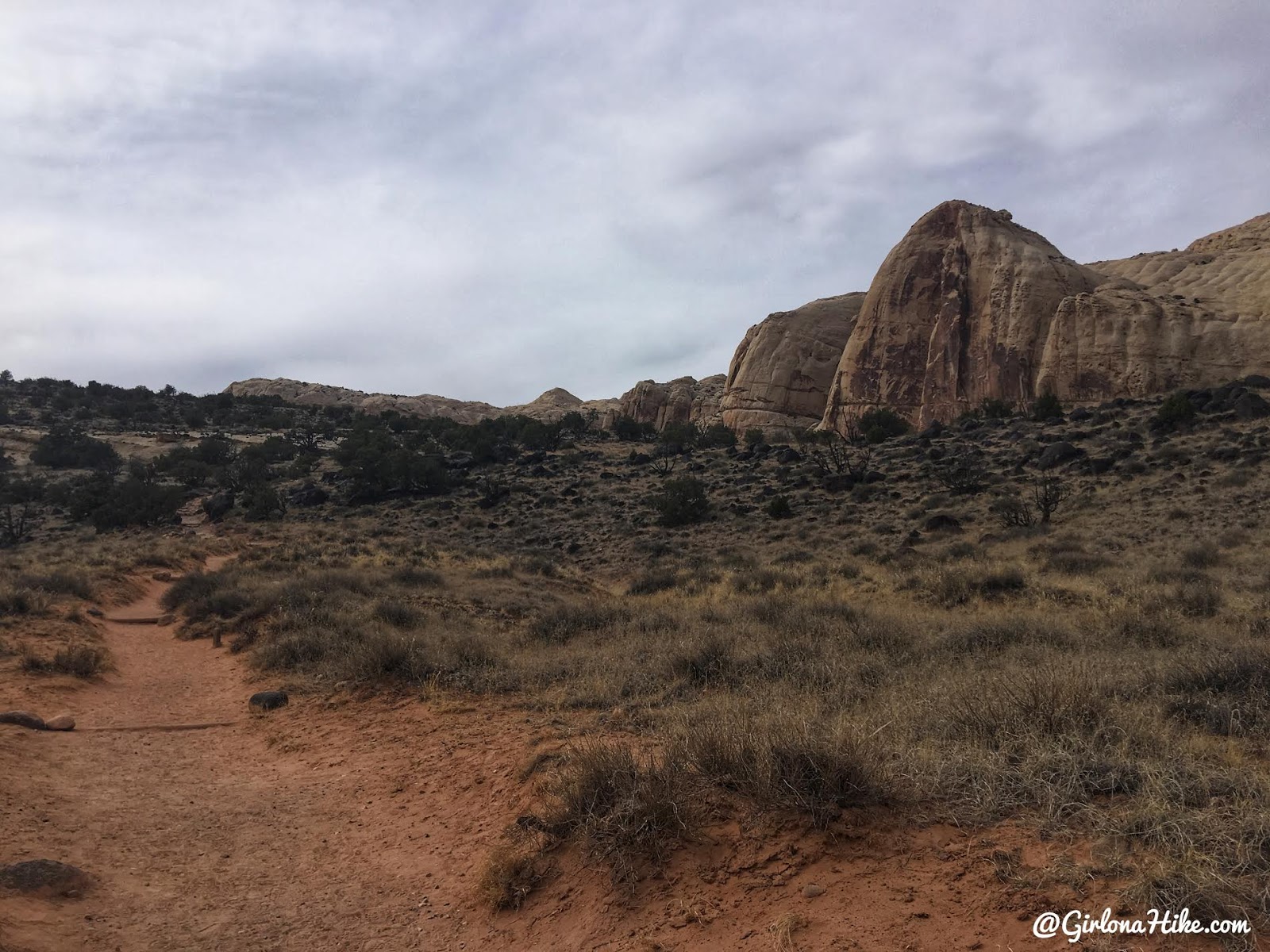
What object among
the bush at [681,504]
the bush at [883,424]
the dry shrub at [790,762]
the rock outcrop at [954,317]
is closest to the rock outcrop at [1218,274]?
the rock outcrop at [954,317]

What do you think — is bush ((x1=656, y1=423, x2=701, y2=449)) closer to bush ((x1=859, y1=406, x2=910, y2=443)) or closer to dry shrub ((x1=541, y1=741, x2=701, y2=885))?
bush ((x1=859, y1=406, x2=910, y2=443))

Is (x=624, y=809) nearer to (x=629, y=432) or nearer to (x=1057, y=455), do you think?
(x=1057, y=455)

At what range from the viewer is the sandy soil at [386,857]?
3527 mm

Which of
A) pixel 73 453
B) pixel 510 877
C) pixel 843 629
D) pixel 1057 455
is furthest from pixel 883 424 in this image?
pixel 73 453

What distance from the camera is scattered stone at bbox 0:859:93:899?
4.38m

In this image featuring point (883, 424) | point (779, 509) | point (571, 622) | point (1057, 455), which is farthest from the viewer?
point (883, 424)

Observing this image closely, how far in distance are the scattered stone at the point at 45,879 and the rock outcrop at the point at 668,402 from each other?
64.3 m

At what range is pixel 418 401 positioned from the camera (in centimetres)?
9906

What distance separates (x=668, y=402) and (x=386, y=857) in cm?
7003

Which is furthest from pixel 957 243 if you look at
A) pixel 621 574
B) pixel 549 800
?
pixel 549 800

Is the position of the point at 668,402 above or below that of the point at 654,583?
above

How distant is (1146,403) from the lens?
121ft

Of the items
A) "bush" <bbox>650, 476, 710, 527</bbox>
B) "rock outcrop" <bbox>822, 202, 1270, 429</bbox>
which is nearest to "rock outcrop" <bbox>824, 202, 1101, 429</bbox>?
"rock outcrop" <bbox>822, 202, 1270, 429</bbox>

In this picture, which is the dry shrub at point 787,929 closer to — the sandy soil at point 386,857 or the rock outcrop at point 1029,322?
the sandy soil at point 386,857
